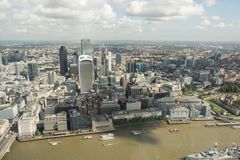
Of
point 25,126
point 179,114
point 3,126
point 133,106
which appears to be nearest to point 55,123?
point 25,126

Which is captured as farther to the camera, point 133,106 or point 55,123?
point 133,106

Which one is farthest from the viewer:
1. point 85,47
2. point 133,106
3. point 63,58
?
point 85,47

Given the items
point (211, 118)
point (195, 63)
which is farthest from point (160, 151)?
point (195, 63)

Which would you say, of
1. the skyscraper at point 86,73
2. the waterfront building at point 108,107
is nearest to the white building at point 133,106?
the waterfront building at point 108,107

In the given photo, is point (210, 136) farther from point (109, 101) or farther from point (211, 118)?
point (109, 101)

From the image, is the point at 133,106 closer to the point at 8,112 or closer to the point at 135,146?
the point at 135,146

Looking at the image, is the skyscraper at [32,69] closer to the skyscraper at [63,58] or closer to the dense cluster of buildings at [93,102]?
the dense cluster of buildings at [93,102]
